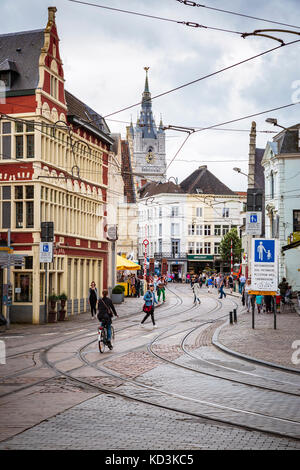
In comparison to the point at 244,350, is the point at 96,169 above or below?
above

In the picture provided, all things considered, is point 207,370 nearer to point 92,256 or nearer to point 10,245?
point 10,245

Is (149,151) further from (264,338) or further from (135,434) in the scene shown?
(135,434)

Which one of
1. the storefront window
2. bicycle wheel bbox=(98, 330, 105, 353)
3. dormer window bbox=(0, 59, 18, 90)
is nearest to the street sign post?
bicycle wheel bbox=(98, 330, 105, 353)

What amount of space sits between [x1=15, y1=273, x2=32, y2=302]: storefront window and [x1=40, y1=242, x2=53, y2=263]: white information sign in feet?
8.90

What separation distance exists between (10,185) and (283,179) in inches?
934

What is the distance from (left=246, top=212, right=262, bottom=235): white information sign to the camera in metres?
22.0

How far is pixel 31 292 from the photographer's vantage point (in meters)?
29.7

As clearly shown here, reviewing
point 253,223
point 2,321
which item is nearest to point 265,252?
point 253,223

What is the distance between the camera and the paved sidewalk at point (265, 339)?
16594 millimetres

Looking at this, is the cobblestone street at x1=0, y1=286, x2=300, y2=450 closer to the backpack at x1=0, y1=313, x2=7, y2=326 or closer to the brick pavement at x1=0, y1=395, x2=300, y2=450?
the brick pavement at x1=0, y1=395, x2=300, y2=450

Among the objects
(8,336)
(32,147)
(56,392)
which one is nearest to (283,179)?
(32,147)

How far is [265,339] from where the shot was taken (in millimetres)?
20516

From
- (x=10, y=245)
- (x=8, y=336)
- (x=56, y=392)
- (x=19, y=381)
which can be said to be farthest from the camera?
(x=10, y=245)

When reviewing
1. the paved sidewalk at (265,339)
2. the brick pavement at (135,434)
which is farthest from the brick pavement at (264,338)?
the brick pavement at (135,434)
